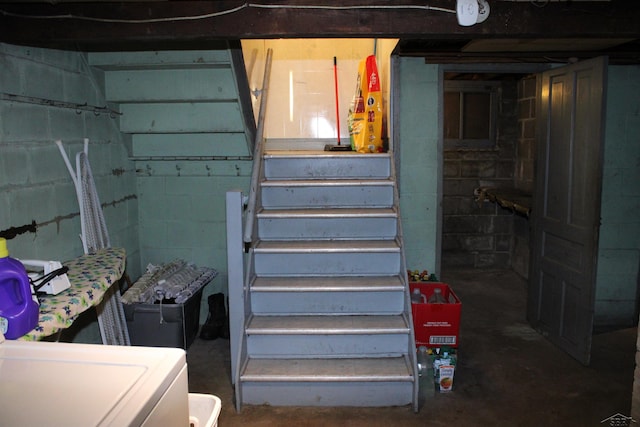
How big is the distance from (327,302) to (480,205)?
3667 millimetres

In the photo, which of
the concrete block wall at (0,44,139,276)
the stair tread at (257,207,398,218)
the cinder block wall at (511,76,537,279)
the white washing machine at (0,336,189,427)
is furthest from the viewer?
the cinder block wall at (511,76,537,279)

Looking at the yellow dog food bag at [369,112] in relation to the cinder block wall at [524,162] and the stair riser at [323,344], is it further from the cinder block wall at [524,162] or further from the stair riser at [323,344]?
the cinder block wall at [524,162]

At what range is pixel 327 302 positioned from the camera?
3273mm

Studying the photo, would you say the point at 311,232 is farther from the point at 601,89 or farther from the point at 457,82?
the point at 457,82

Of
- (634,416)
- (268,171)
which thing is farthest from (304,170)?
(634,416)

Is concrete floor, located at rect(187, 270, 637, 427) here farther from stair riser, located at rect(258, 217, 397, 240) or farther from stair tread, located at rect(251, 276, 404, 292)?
stair riser, located at rect(258, 217, 397, 240)

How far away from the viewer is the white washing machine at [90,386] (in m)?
1.01

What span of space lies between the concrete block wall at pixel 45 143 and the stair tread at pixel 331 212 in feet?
4.07

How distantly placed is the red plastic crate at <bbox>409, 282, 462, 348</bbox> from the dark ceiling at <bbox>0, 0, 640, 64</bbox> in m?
1.78

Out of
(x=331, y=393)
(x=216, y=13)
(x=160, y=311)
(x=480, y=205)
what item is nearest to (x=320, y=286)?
(x=331, y=393)

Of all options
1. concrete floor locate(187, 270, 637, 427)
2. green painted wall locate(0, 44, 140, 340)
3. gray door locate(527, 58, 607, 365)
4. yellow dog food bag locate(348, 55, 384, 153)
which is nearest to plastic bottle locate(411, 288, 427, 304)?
concrete floor locate(187, 270, 637, 427)

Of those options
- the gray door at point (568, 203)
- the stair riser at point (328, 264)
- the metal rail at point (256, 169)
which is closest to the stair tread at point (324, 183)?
the metal rail at point (256, 169)

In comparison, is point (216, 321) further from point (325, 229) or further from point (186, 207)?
point (325, 229)

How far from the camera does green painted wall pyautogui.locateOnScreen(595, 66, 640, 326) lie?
4062 mm
